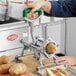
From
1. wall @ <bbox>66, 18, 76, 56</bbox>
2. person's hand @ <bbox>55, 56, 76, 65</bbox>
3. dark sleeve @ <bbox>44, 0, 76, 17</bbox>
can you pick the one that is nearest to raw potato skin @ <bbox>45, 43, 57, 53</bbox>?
person's hand @ <bbox>55, 56, 76, 65</bbox>

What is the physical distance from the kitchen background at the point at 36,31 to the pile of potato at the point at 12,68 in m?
1.12

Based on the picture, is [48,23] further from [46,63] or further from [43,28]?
[46,63]

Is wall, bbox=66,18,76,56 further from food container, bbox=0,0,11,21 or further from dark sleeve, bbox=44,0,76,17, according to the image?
dark sleeve, bbox=44,0,76,17

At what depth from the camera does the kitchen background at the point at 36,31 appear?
262 centimetres

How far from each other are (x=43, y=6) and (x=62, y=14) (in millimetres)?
285

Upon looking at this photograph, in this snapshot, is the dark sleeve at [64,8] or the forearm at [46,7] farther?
the dark sleeve at [64,8]

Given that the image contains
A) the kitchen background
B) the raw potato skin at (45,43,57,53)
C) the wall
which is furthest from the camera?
the wall

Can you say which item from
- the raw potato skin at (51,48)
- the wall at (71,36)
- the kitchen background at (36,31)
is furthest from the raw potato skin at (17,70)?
the wall at (71,36)

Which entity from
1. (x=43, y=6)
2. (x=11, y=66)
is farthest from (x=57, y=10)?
(x=11, y=66)

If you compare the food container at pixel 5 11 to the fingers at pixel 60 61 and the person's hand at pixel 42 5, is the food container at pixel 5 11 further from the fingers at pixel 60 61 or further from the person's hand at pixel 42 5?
the fingers at pixel 60 61

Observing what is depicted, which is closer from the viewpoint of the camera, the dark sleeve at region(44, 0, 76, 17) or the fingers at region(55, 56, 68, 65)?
the fingers at region(55, 56, 68, 65)

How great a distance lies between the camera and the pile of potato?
115cm

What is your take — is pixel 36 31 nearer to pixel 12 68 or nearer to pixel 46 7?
pixel 46 7

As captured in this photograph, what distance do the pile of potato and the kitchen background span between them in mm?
1119
